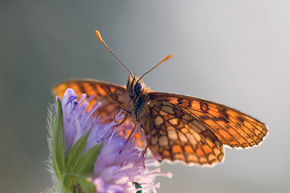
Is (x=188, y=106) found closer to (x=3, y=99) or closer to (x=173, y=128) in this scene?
(x=173, y=128)

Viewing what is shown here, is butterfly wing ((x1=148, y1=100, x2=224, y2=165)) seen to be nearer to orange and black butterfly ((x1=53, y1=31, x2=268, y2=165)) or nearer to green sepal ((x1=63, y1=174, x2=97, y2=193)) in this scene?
orange and black butterfly ((x1=53, y1=31, x2=268, y2=165))

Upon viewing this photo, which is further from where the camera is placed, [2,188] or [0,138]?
[0,138]

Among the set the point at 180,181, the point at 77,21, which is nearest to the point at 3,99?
the point at 77,21

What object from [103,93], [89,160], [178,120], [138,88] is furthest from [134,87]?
[89,160]

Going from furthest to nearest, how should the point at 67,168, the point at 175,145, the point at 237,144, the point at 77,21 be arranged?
the point at 77,21, the point at 175,145, the point at 237,144, the point at 67,168

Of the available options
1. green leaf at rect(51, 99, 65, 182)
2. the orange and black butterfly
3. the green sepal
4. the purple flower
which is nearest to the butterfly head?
the orange and black butterfly

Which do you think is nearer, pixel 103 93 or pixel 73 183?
pixel 73 183

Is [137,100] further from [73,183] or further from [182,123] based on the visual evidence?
[73,183]
